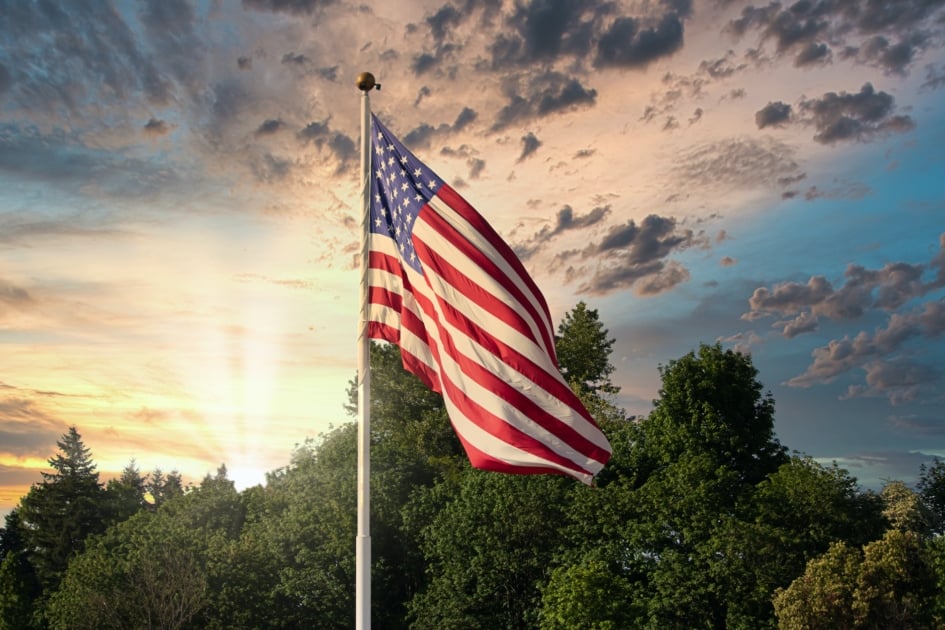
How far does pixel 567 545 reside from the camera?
50.9 metres

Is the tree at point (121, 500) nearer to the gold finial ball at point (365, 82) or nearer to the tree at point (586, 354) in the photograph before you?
the tree at point (586, 354)

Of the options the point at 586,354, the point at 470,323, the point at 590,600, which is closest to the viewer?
the point at 470,323

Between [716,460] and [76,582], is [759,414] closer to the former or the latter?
[716,460]

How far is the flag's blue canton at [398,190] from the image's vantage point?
14984 millimetres

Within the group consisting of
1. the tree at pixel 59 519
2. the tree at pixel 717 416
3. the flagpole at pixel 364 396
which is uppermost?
the tree at pixel 59 519

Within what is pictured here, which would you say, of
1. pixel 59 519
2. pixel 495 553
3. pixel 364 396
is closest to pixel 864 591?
pixel 495 553

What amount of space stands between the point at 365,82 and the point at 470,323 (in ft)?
14.0

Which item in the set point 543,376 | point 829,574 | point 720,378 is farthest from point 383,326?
point 720,378

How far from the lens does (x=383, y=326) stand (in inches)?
597

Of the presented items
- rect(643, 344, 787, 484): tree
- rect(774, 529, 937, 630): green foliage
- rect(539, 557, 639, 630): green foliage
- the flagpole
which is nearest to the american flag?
the flagpole

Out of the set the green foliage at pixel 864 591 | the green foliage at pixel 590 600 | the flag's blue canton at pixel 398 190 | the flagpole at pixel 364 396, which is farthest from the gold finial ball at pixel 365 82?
the green foliage at pixel 590 600

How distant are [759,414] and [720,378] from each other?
3.25 m

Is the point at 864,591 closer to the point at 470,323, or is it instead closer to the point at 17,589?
the point at 470,323

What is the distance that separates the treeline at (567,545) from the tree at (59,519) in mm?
Answer: 32516
